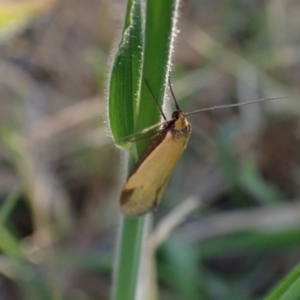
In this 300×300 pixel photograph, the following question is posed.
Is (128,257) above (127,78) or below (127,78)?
below

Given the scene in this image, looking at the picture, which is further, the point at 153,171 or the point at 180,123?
the point at 180,123

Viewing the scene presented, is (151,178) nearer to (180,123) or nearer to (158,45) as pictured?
(180,123)

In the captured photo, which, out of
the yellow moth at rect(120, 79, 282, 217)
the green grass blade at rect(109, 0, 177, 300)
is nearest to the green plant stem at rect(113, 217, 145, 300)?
the yellow moth at rect(120, 79, 282, 217)

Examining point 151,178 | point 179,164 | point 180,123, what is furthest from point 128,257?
point 179,164

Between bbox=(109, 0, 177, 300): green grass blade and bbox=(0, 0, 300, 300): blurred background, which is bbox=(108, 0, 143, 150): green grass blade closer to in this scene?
bbox=(109, 0, 177, 300): green grass blade

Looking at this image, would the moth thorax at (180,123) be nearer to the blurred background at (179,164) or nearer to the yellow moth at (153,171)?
the yellow moth at (153,171)

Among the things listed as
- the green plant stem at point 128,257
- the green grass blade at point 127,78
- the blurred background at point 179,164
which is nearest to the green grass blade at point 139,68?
the green grass blade at point 127,78

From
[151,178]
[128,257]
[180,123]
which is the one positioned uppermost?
[180,123]
